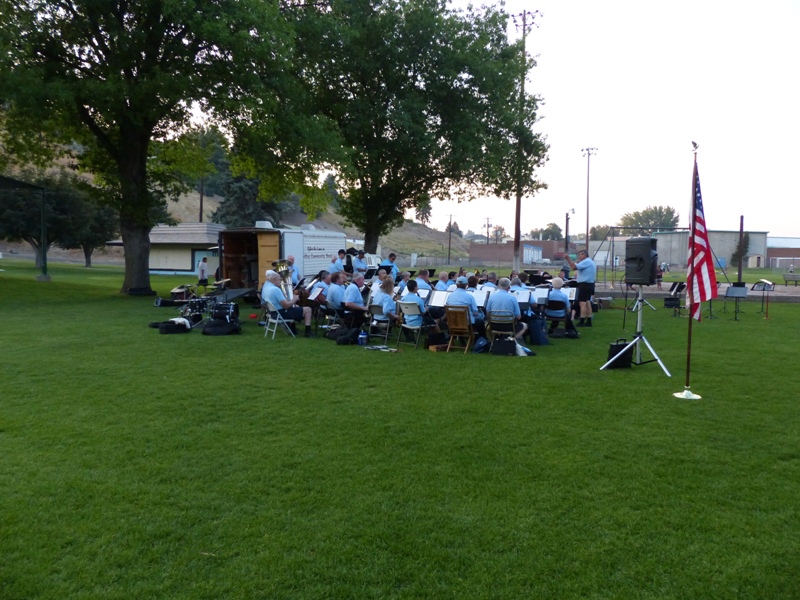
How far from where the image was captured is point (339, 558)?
3.60m

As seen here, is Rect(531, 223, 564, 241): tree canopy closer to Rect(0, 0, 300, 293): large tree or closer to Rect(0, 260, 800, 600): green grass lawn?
Rect(0, 0, 300, 293): large tree

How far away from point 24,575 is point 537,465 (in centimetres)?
361

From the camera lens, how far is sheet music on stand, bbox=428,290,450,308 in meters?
12.0

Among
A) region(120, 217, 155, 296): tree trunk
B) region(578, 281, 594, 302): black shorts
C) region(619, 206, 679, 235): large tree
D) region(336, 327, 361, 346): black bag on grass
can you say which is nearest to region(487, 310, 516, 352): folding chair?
region(336, 327, 361, 346): black bag on grass

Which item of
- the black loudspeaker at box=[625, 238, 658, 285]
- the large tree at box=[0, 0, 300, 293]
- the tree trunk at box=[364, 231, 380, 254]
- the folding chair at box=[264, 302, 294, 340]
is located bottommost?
the folding chair at box=[264, 302, 294, 340]

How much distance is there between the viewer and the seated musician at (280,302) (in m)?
12.0

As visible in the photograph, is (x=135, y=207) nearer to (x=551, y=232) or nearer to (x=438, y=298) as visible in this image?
(x=438, y=298)

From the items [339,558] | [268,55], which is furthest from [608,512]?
[268,55]

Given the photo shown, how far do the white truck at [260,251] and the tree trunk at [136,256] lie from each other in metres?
3.29

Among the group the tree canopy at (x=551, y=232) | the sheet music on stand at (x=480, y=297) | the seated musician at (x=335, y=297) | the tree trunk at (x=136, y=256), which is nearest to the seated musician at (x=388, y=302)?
the seated musician at (x=335, y=297)

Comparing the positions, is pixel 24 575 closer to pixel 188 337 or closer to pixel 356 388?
pixel 356 388

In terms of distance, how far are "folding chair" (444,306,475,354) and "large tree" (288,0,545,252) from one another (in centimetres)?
1243

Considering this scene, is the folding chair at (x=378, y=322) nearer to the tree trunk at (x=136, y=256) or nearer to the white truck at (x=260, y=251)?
the white truck at (x=260, y=251)

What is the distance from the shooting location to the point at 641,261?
859 centimetres
